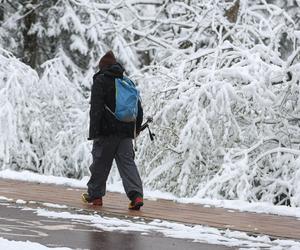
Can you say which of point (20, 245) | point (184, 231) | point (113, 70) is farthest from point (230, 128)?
point (20, 245)

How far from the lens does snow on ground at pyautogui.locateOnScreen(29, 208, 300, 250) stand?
21.0 ft

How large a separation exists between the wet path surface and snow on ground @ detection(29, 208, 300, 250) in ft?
0.60

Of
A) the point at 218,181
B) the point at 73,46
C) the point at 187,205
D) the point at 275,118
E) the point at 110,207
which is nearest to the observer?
the point at 110,207

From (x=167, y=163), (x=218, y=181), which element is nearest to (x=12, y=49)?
(x=167, y=163)

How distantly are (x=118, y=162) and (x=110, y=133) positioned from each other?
0.41m

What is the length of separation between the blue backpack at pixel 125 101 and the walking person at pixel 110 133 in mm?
15

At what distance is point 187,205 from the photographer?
9469 millimetres

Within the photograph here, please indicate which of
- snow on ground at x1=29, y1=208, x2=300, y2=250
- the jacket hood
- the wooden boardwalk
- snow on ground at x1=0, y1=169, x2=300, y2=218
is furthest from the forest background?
snow on ground at x1=29, y1=208, x2=300, y2=250

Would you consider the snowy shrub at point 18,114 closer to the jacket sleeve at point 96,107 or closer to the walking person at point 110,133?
the walking person at point 110,133

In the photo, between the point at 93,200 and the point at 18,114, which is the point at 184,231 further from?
the point at 18,114

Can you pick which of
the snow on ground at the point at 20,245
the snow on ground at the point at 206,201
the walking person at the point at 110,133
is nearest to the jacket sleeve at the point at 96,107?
the walking person at the point at 110,133

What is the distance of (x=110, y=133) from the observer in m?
8.34

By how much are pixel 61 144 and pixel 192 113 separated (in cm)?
596

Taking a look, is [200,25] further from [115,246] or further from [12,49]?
[115,246]
